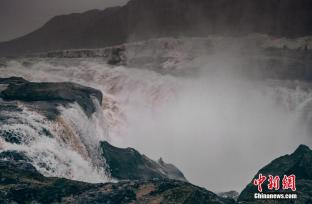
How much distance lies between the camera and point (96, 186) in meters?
177

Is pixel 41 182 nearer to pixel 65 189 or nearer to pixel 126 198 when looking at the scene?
pixel 65 189

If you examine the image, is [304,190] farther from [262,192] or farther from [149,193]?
[149,193]

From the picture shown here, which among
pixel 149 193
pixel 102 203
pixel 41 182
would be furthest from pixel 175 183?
pixel 41 182

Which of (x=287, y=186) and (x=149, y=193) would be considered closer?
(x=149, y=193)

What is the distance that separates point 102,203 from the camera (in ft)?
559

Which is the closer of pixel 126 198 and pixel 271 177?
pixel 126 198

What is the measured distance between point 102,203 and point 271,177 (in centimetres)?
4738

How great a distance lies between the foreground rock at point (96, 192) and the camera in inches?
6747

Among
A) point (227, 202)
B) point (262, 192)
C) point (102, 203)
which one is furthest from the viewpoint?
point (262, 192)

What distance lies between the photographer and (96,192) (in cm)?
17400

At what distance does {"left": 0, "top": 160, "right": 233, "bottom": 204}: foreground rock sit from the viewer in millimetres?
171375

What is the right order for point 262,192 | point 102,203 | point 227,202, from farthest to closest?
1. point 262,192
2. point 227,202
3. point 102,203

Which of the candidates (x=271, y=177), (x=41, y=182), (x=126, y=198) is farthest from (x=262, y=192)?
(x=41, y=182)

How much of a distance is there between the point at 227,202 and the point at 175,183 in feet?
42.1
